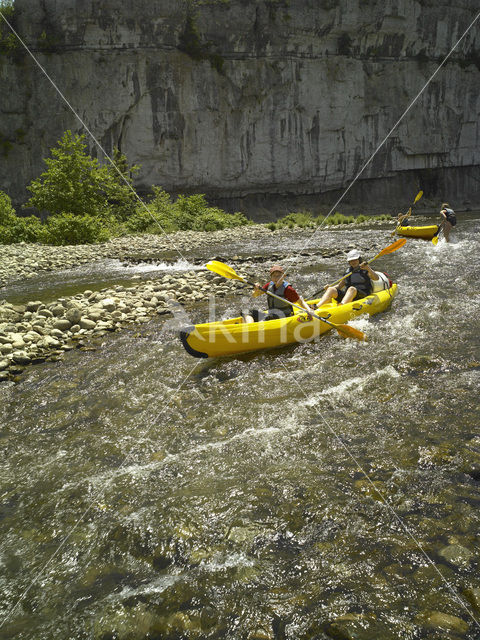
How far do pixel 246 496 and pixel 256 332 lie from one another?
254cm

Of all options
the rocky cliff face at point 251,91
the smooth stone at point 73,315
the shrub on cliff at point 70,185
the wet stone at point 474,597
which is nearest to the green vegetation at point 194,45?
the rocky cliff face at point 251,91

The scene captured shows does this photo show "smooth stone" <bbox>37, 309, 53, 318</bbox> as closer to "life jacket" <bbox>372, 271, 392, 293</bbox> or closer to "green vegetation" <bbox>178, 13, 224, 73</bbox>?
"life jacket" <bbox>372, 271, 392, 293</bbox>

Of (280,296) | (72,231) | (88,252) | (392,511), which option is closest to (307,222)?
(72,231)

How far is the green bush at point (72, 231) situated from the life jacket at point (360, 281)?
11838 mm

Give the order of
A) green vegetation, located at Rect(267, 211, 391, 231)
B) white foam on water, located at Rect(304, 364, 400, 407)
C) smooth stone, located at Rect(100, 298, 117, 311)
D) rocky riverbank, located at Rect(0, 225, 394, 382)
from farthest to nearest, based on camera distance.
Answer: green vegetation, located at Rect(267, 211, 391, 231), smooth stone, located at Rect(100, 298, 117, 311), rocky riverbank, located at Rect(0, 225, 394, 382), white foam on water, located at Rect(304, 364, 400, 407)

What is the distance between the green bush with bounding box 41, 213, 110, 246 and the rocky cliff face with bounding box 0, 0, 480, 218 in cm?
1258

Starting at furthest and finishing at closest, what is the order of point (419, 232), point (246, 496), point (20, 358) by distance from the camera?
1. point (419, 232)
2. point (20, 358)
3. point (246, 496)

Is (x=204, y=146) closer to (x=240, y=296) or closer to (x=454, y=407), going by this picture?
(x=240, y=296)

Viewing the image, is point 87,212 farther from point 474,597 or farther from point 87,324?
point 474,597

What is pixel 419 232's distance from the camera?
14.0 metres

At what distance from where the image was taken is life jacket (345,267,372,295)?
654cm

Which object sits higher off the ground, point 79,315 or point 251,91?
point 251,91

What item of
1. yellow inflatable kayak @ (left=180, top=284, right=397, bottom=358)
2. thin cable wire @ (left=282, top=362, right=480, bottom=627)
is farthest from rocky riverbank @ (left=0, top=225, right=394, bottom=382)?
thin cable wire @ (left=282, top=362, right=480, bottom=627)

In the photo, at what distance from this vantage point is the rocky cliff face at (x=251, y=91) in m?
25.5
